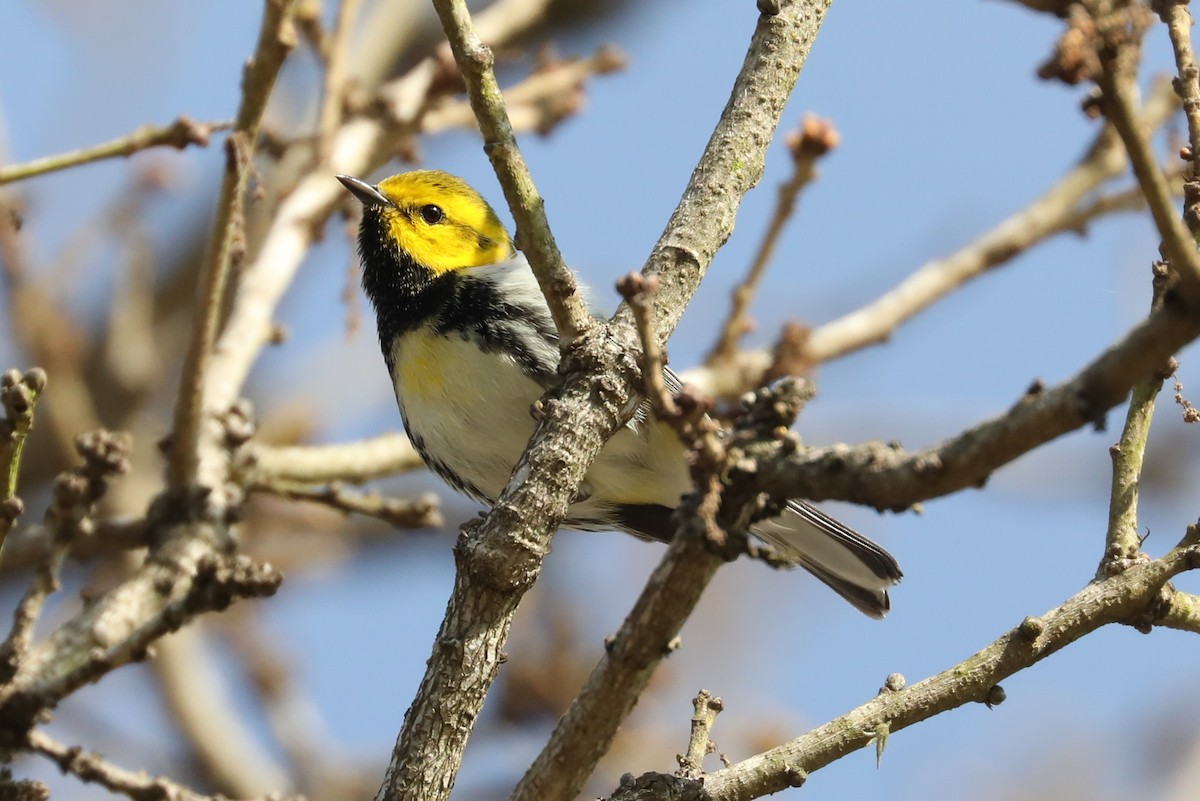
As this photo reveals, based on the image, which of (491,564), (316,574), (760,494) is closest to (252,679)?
(316,574)

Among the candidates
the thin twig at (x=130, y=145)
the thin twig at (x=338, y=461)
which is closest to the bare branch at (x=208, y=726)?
the thin twig at (x=338, y=461)

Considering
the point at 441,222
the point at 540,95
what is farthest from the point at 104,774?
the point at 540,95

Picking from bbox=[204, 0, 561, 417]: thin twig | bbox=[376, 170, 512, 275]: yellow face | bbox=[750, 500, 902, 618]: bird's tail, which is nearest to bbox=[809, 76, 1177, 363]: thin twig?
bbox=[750, 500, 902, 618]: bird's tail

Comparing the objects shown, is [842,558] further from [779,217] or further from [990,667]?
[990,667]

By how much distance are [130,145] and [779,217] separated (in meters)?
2.12

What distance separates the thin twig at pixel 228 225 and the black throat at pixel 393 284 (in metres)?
0.79

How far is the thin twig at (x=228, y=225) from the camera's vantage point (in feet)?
9.63

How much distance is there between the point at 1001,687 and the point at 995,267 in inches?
112

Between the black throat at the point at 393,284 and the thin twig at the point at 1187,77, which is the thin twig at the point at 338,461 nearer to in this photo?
the black throat at the point at 393,284

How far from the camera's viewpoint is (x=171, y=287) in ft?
23.3

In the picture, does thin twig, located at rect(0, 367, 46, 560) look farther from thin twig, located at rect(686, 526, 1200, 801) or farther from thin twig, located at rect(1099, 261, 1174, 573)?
thin twig, located at rect(1099, 261, 1174, 573)

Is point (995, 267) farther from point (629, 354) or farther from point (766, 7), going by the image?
point (629, 354)

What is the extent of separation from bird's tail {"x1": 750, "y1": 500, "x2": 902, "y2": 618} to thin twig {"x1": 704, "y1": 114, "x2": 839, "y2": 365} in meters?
0.76

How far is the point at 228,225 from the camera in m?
3.10
